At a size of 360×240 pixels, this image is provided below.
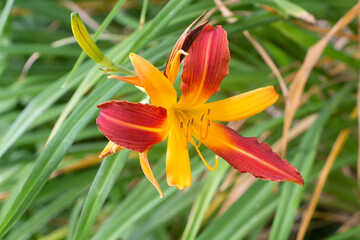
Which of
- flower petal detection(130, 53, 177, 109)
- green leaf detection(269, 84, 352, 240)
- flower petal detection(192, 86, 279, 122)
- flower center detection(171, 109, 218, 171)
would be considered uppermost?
flower petal detection(130, 53, 177, 109)

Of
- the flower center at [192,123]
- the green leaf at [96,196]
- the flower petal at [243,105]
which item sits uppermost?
the flower petal at [243,105]

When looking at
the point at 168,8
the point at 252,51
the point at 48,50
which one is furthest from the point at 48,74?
the point at 168,8

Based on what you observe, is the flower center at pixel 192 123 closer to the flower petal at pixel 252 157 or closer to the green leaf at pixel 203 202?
the flower petal at pixel 252 157

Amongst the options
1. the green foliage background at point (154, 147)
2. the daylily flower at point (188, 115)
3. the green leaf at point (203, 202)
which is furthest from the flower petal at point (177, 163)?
the green leaf at point (203, 202)

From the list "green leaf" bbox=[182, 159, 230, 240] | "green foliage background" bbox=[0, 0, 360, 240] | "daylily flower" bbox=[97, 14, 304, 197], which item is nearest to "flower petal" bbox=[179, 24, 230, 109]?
"daylily flower" bbox=[97, 14, 304, 197]

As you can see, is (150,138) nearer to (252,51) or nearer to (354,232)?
(354,232)

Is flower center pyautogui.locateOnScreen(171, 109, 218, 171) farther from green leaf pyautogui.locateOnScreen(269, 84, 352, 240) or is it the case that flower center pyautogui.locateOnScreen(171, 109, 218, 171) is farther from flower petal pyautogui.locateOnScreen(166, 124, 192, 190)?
green leaf pyautogui.locateOnScreen(269, 84, 352, 240)
